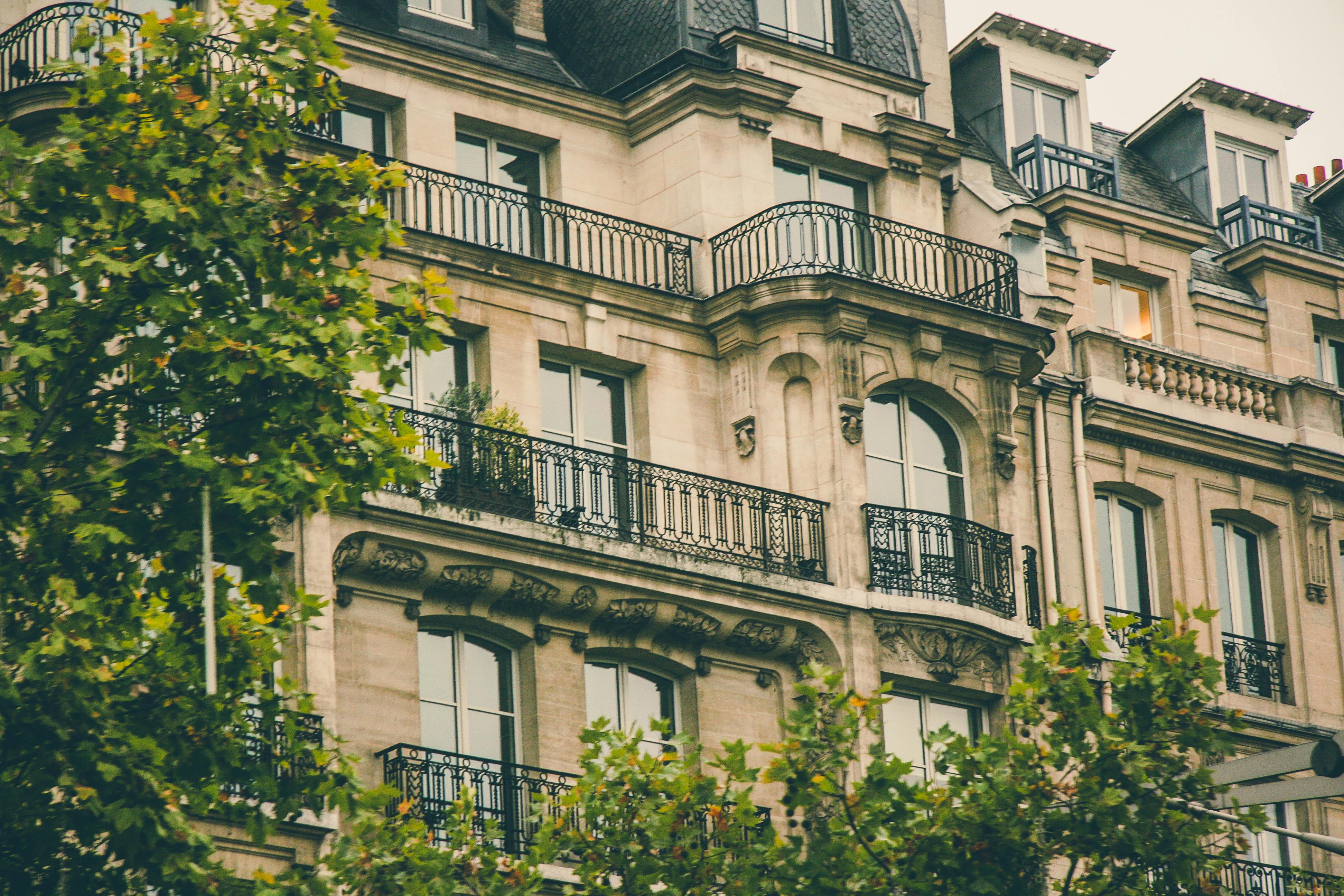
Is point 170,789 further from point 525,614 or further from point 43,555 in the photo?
point 525,614

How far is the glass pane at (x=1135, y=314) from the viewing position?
1412 inches

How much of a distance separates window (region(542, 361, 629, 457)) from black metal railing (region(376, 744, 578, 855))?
387 centimetres

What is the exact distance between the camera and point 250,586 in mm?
20844

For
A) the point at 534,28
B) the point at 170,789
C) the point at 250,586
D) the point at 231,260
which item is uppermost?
the point at 534,28

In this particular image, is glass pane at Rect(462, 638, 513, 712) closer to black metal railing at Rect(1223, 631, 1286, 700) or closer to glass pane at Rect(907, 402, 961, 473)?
→ glass pane at Rect(907, 402, 961, 473)

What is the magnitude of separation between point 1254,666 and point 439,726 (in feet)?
35.6

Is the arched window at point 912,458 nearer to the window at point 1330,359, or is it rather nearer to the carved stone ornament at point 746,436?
the carved stone ornament at point 746,436

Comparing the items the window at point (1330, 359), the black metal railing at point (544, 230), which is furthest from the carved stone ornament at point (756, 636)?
the window at point (1330, 359)

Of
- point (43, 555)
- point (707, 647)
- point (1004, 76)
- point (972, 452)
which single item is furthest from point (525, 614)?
point (1004, 76)

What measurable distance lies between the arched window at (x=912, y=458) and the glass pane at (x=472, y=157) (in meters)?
4.74

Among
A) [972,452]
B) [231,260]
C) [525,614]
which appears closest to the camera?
[231,260]

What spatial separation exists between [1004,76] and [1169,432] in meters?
5.19

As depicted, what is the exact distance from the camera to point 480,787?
27344 millimetres

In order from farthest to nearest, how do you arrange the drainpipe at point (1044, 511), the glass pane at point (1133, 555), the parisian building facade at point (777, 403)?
1. the glass pane at point (1133, 555)
2. the drainpipe at point (1044, 511)
3. the parisian building facade at point (777, 403)
